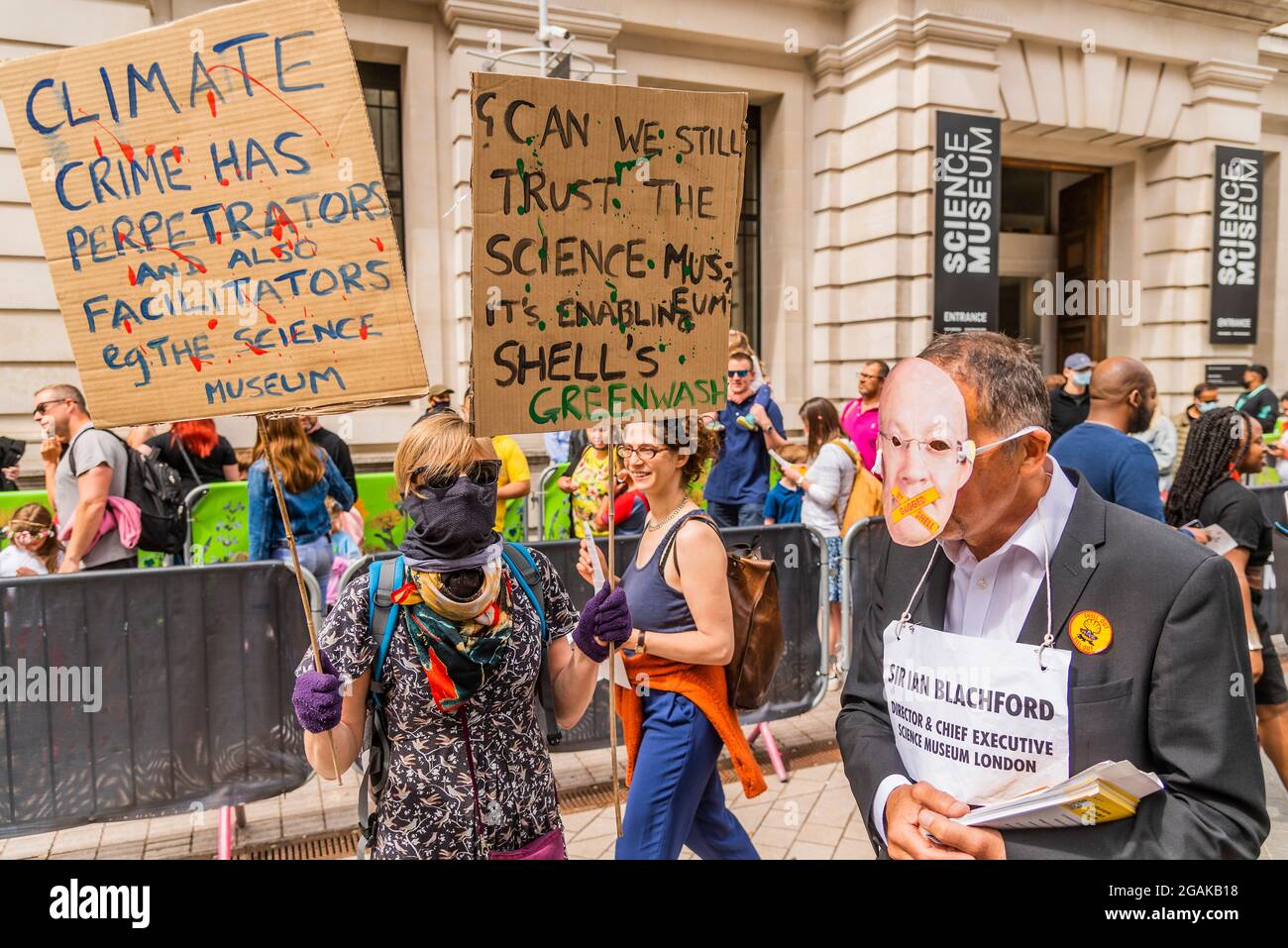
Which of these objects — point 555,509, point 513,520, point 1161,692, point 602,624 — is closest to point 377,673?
point 602,624

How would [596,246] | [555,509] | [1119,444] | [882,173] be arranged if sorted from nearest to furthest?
[596,246] → [1119,444] → [555,509] → [882,173]

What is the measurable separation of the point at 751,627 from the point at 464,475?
1.56m

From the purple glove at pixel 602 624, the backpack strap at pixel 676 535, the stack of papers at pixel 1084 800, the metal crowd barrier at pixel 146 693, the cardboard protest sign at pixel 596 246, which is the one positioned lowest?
the metal crowd barrier at pixel 146 693

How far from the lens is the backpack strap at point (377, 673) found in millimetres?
2221

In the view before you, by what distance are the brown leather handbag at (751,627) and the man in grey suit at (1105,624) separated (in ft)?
4.56

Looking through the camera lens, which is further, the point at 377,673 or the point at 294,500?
the point at 294,500

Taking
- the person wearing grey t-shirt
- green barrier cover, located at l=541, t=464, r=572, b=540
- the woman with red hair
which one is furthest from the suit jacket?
green barrier cover, located at l=541, t=464, r=572, b=540

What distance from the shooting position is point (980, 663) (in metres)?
1.72

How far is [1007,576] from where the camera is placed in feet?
5.86

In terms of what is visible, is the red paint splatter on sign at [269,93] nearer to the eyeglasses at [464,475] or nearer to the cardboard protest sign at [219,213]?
the cardboard protest sign at [219,213]

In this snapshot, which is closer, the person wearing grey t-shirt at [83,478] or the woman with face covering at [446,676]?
the woman with face covering at [446,676]

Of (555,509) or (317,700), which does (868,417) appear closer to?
(555,509)

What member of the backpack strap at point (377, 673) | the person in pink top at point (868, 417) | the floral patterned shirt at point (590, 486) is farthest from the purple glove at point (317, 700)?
the person in pink top at point (868, 417)

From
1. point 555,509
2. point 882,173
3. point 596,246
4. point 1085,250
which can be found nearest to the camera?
point 596,246
